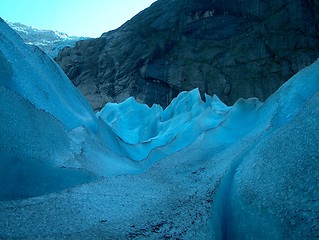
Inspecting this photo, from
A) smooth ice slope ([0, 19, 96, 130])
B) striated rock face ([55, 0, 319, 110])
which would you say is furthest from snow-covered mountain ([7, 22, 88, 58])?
smooth ice slope ([0, 19, 96, 130])

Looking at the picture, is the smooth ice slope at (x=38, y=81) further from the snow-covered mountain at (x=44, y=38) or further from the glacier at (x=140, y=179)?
the snow-covered mountain at (x=44, y=38)

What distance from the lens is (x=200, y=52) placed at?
419 inches

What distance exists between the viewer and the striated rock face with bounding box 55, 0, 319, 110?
9.70m

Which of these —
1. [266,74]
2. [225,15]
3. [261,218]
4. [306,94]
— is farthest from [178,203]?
[225,15]

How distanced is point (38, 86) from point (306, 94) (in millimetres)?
1003

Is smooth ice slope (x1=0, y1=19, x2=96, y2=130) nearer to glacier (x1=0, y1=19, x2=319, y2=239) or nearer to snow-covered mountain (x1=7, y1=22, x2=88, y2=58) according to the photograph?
glacier (x1=0, y1=19, x2=319, y2=239)

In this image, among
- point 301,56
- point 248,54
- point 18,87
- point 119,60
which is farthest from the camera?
point 119,60

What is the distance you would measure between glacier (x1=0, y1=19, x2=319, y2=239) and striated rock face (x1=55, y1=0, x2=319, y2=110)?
29.8ft

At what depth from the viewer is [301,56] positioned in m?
9.50

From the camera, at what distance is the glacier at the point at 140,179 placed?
0.69m

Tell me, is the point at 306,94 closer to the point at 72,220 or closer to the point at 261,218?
the point at 261,218

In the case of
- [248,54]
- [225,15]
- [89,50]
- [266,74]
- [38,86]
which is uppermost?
[89,50]

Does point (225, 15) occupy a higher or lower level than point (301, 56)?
higher

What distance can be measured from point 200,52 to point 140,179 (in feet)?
32.7
